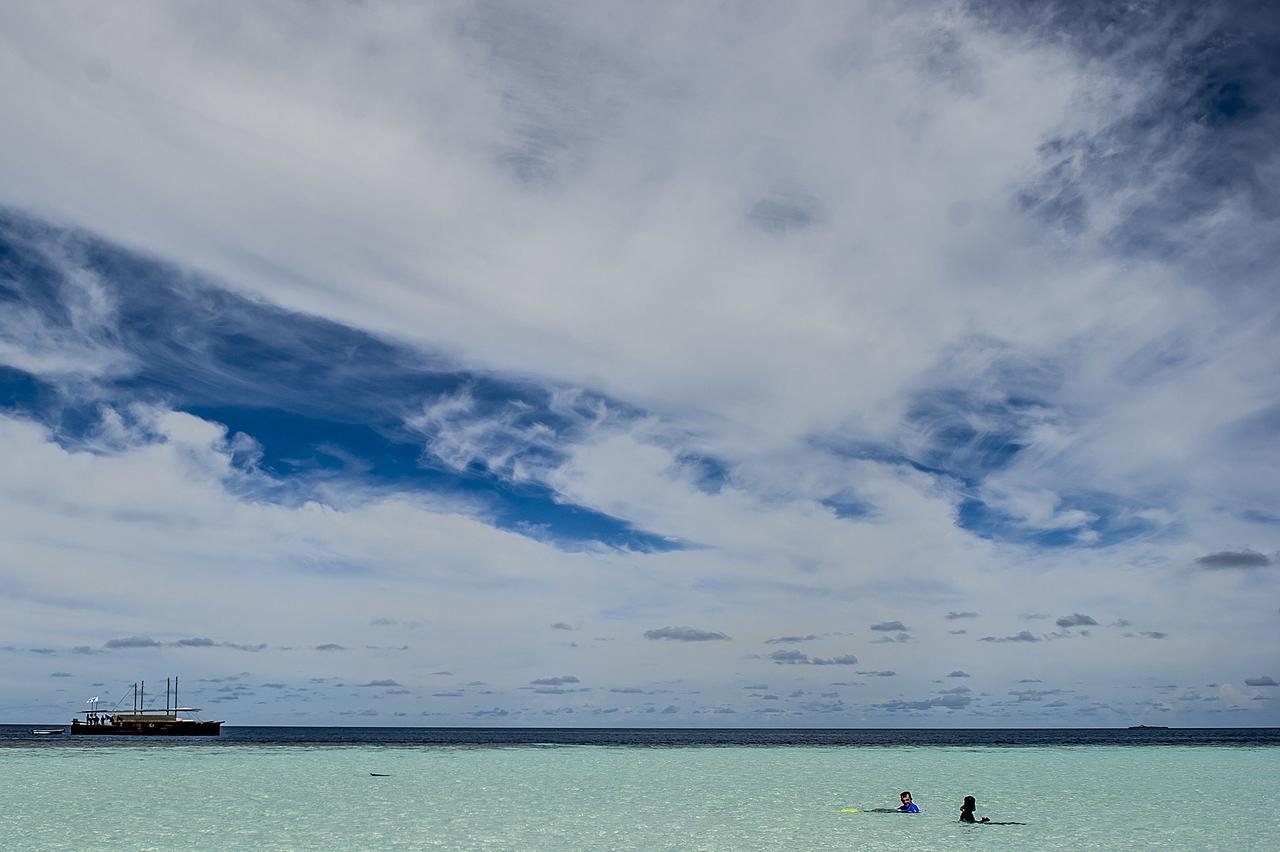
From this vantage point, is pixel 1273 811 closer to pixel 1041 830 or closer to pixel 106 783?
pixel 1041 830

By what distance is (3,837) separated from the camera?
39.7m

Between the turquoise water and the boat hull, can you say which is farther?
the boat hull

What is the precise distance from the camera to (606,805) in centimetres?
5438

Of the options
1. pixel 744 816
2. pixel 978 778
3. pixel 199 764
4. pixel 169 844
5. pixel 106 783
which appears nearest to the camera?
pixel 169 844

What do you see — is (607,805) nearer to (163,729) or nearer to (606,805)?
(606,805)

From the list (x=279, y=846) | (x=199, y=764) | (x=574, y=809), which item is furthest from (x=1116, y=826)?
(x=199, y=764)

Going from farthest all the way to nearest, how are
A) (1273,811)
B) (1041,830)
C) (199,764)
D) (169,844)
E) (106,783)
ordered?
1. (199,764)
2. (106,783)
3. (1273,811)
4. (1041,830)
5. (169,844)

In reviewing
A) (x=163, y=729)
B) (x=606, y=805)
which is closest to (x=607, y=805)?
(x=606, y=805)

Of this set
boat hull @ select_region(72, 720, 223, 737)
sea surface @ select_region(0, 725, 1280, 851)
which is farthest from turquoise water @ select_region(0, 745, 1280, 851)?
boat hull @ select_region(72, 720, 223, 737)

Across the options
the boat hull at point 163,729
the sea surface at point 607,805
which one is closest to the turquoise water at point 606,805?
the sea surface at point 607,805

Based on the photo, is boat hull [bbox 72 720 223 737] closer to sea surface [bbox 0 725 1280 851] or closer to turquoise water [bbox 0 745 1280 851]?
sea surface [bbox 0 725 1280 851]

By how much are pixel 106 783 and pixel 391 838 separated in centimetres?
3641

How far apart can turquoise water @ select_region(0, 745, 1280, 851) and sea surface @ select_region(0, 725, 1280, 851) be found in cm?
16

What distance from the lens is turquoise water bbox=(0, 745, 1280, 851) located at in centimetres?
4091
